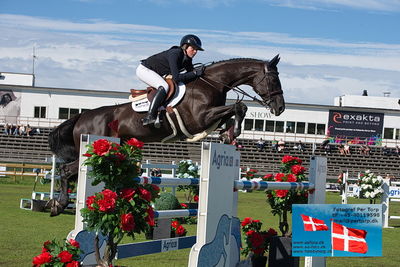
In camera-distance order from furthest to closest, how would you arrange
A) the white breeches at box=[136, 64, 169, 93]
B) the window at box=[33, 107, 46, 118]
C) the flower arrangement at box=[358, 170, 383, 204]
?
the window at box=[33, 107, 46, 118] < the flower arrangement at box=[358, 170, 383, 204] < the white breeches at box=[136, 64, 169, 93]

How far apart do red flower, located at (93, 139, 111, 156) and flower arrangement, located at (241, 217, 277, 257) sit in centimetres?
265

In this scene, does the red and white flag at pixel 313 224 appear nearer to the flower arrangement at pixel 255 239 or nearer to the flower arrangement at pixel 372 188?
the flower arrangement at pixel 255 239

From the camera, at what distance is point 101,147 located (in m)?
4.19

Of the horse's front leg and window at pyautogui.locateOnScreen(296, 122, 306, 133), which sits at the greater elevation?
window at pyautogui.locateOnScreen(296, 122, 306, 133)

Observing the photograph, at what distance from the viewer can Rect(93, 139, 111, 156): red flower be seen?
13.7 feet

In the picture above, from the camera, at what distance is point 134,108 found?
7.78 m

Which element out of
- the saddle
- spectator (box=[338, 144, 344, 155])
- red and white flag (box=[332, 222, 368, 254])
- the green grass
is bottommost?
the green grass

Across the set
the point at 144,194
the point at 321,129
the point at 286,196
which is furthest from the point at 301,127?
the point at 144,194

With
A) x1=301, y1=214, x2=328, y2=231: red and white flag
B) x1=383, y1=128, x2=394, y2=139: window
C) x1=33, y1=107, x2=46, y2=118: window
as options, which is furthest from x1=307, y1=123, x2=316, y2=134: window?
x1=301, y1=214, x2=328, y2=231: red and white flag

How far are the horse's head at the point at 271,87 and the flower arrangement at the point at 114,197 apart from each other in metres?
3.66

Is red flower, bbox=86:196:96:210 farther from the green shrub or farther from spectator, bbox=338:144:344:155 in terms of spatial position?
spectator, bbox=338:144:344:155

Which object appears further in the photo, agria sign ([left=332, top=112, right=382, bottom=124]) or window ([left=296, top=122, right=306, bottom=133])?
agria sign ([left=332, top=112, right=382, bottom=124])

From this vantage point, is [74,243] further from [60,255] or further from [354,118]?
[354,118]

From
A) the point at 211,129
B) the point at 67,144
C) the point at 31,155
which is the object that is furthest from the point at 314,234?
the point at 31,155
